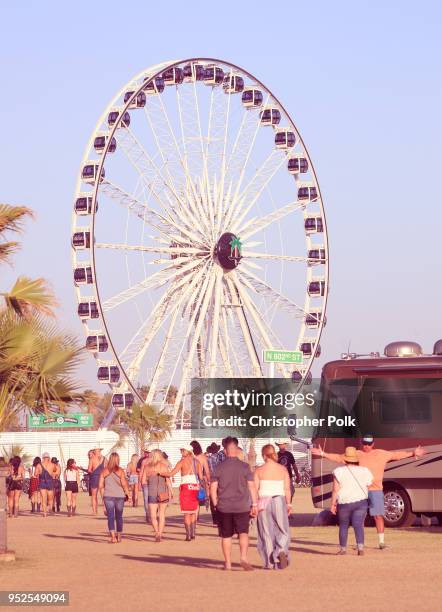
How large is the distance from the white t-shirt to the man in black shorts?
7.85ft

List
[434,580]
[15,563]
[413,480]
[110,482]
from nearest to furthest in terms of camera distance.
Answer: [434,580], [15,563], [110,482], [413,480]

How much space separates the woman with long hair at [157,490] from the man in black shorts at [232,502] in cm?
612

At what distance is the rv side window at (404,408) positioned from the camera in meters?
26.5

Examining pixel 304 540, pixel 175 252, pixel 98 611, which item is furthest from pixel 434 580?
pixel 175 252

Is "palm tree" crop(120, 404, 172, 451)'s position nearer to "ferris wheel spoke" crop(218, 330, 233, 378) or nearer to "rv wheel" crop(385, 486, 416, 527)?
"ferris wheel spoke" crop(218, 330, 233, 378)

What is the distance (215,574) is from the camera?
680 inches

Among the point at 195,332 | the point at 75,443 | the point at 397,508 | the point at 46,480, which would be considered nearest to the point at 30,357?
the point at 397,508

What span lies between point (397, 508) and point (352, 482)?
20.7 ft

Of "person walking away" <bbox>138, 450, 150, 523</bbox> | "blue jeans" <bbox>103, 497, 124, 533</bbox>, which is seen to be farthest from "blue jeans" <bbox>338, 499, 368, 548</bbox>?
"person walking away" <bbox>138, 450, 150, 523</bbox>

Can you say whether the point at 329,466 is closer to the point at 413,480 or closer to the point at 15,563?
the point at 413,480

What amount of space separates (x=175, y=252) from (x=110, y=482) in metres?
29.3

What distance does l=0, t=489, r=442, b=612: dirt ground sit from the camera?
1407cm

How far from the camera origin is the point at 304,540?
78.6 ft

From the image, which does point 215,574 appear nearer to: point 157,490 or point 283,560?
point 283,560
